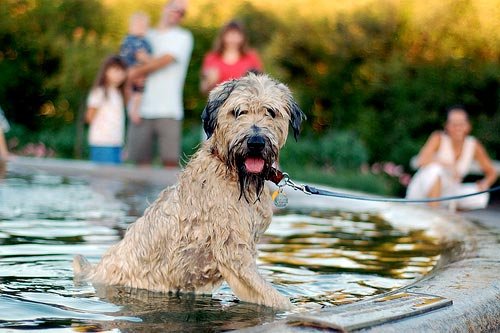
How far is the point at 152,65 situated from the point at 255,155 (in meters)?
8.07

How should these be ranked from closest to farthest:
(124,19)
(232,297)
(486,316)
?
(486,316), (232,297), (124,19)

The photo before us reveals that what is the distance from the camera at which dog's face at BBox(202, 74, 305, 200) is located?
5203 mm

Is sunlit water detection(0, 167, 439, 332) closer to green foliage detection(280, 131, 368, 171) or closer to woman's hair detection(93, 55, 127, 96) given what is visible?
woman's hair detection(93, 55, 127, 96)

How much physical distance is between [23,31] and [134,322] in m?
18.5

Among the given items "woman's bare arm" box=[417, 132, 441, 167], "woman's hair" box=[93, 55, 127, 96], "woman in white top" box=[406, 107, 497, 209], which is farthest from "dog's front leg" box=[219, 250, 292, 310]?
"woman's hair" box=[93, 55, 127, 96]

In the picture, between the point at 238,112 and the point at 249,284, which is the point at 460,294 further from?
the point at 238,112

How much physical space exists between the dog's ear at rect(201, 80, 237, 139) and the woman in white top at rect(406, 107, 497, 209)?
6.60 m

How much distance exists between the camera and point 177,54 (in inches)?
517

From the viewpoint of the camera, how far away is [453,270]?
574 cm

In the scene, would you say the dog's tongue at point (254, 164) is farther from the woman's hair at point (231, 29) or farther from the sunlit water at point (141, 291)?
the woman's hair at point (231, 29)

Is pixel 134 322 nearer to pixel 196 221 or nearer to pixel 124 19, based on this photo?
pixel 196 221

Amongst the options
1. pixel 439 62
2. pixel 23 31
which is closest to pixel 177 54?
pixel 439 62

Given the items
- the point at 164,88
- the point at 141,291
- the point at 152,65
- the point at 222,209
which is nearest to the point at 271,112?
the point at 222,209

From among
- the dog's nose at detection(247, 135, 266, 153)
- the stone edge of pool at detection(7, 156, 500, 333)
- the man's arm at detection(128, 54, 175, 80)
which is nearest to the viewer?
the stone edge of pool at detection(7, 156, 500, 333)
